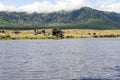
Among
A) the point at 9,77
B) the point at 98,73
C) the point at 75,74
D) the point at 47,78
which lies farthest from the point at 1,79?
the point at 98,73

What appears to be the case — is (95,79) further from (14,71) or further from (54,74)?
(14,71)

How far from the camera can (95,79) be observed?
50688 millimetres

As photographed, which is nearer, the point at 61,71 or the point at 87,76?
the point at 87,76

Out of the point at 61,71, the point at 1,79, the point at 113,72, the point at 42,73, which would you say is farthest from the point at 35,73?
the point at 113,72

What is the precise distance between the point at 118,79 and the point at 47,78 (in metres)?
10.9

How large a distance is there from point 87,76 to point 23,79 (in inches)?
410

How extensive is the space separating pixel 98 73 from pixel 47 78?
387 inches

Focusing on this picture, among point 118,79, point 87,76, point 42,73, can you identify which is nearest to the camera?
point 118,79

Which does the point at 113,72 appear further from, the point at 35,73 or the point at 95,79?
the point at 35,73

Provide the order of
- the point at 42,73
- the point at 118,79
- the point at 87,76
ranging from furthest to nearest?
the point at 42,73 → the point at 87,76 → the point at 118,79

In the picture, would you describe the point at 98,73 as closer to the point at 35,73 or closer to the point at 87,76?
the point at 87,76

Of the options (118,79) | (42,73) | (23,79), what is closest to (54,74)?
(42,73)

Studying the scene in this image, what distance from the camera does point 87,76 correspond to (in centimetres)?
5412

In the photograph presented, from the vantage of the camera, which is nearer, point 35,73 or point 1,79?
point 1,79
